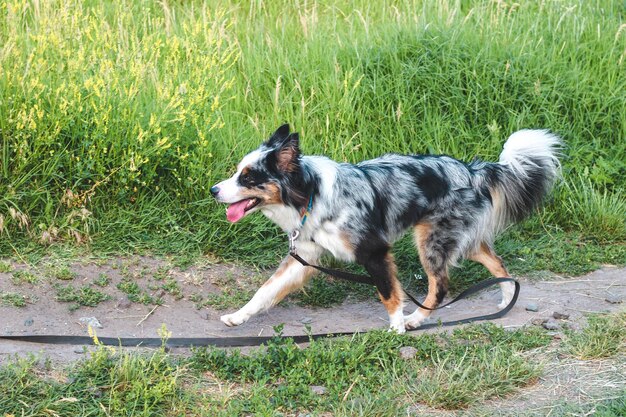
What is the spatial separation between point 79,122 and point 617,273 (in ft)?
14.1

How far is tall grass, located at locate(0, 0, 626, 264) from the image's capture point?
5.93 metres

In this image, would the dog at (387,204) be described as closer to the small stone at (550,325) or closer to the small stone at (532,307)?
the small stone at (532,307)

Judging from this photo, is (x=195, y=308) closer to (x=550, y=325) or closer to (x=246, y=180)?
(x=246, y=180)

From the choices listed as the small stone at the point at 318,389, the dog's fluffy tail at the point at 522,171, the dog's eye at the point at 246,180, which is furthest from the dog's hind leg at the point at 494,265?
the small stone at the point at 318,389

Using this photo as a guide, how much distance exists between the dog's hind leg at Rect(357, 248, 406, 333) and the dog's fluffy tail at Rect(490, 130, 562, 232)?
96cm

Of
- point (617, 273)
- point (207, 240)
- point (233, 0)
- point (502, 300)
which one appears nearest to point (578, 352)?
point (502, 300)

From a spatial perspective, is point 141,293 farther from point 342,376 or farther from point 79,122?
point 342,376

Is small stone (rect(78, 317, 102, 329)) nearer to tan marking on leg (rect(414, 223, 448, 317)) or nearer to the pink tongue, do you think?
the pink tongue

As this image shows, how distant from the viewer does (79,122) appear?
5969 mm

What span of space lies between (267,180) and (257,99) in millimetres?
2405

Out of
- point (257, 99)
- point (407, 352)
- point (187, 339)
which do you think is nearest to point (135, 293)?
point (187, 339)

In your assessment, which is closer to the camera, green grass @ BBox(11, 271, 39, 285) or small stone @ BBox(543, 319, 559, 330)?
small stone @ BBox(543, 319, 559, 330)

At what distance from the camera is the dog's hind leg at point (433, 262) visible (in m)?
5.49

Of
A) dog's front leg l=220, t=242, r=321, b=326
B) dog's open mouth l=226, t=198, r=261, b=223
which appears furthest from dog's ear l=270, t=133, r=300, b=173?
dog's front leg l=220, t=242, r=321, b=326
